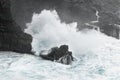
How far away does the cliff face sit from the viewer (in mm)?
16781

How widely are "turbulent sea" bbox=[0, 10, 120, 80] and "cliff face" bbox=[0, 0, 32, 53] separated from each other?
0.57m

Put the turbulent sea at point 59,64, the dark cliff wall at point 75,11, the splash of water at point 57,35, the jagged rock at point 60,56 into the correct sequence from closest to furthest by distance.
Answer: the turbulent sea at point 59,64 < the jagged rock at point 60,56 < the splash of water at point 57,35 < the dark cliff wall at point 75,11

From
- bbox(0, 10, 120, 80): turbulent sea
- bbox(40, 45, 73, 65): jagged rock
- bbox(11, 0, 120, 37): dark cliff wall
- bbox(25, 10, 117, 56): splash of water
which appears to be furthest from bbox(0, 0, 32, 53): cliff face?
bbox(11, 0, 120, 37): dark cliff wall

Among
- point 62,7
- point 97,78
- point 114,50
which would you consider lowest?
point 97,78

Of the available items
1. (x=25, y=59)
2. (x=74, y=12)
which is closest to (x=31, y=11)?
(x=74, y=12)

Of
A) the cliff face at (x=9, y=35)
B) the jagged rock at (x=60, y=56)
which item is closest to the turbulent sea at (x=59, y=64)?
the jagged rock at (x=60, y=56)

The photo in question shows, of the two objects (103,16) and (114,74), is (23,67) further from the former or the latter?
(103,16)

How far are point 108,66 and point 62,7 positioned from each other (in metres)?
9.48

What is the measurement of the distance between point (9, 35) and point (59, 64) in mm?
3953

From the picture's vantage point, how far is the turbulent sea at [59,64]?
13.7 m

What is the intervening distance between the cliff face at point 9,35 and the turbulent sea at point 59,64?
0.57 meters

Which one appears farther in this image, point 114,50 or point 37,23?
point 37,23

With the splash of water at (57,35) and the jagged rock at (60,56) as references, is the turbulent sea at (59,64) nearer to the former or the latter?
the splash of water at (57,35)

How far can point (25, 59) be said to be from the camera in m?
15.8
